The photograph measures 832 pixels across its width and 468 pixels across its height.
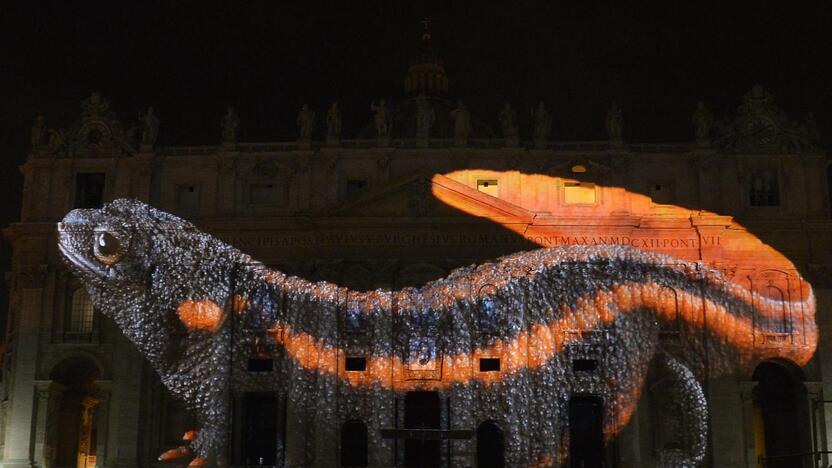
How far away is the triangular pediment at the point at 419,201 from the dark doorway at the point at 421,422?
511 inches

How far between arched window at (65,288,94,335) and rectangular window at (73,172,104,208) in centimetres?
488

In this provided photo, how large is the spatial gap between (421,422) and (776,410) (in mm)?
22707

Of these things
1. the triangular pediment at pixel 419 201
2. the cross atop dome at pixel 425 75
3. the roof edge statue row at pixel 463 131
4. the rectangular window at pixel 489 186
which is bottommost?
the triangular pediment at pixel 419 201

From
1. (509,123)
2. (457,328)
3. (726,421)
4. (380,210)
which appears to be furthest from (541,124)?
(457,328)

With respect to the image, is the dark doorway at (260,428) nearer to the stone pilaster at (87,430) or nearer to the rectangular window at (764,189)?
the stone pilaster at (87,430)

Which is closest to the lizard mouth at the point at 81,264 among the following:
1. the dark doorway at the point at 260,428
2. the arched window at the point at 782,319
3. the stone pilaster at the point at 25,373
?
the arched window at the point at 782,319

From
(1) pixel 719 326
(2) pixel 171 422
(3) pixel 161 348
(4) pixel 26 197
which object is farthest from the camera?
(4) pixel 26 197

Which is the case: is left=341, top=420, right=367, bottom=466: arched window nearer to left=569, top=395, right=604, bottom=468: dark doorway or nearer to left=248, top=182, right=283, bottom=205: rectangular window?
left=569, top=395, right=604, bottom=468: dark doorway

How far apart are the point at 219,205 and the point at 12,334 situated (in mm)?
13124

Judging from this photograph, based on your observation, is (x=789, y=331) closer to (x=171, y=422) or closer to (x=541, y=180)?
(x=541, y=180)

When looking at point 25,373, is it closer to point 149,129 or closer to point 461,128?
point 149,129

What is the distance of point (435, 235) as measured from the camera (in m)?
56.2

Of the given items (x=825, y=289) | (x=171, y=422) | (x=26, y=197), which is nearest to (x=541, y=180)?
(x=825, y=289)

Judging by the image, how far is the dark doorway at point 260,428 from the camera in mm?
44969
